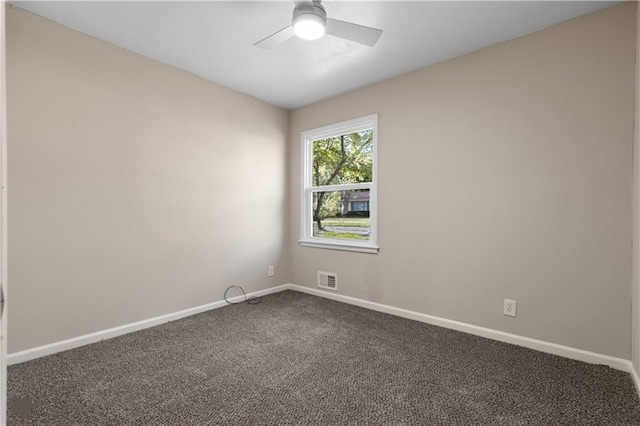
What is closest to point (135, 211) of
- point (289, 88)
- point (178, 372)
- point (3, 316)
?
point (178, 372)

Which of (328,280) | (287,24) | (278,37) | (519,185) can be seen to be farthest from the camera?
(328,280)

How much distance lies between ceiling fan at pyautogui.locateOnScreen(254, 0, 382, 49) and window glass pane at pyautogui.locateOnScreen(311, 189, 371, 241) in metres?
1.77

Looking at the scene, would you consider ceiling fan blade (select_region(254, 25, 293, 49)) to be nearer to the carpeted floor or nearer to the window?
the window

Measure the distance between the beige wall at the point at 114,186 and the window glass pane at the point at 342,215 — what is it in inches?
33.2

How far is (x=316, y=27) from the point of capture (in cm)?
178

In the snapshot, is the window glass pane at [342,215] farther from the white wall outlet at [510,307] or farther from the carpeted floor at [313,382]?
the white wall outlet at [510,307]

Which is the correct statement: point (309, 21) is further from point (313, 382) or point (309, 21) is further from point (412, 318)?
point (412, 318)

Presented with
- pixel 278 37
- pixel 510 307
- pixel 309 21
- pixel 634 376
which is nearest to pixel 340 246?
pixel 510 307

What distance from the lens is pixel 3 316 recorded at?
538mm

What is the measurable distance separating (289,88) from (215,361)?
275cm

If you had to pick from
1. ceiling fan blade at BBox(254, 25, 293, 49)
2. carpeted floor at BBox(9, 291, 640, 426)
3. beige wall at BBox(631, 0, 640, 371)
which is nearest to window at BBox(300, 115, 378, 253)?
carpeted floor at BBox(9, 291, 640, 426)

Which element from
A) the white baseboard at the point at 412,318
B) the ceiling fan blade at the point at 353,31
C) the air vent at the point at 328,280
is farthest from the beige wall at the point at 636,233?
the air vent at the point at 328,280

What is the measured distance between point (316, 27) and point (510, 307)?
2.48m

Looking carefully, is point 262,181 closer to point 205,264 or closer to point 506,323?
point 205,264
